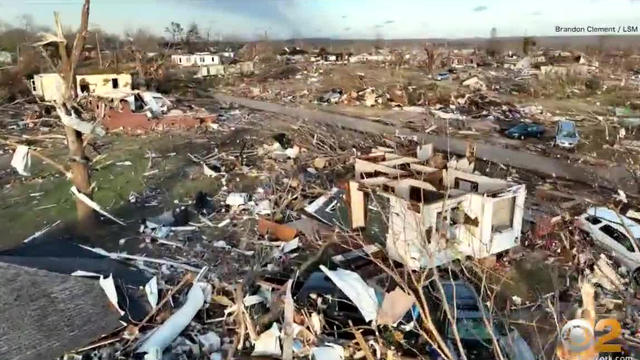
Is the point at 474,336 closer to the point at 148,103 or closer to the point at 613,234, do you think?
the point at 613,234

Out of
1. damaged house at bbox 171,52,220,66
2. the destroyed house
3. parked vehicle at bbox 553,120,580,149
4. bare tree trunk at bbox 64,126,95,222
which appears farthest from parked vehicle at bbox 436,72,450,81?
bare tree trunk at bbox 64,126,95,222

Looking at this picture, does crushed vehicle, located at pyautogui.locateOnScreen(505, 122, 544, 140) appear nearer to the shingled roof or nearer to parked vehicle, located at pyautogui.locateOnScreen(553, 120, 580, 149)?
parked vehicle, located at pyautogui.locateOnScreen(553, 120, 580, 149)

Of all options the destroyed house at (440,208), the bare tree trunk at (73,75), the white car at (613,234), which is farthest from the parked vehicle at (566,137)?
the bare tree trunk at (73,75)

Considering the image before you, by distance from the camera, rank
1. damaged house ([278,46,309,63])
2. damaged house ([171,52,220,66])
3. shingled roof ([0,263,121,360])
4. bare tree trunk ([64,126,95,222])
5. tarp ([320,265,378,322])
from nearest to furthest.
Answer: shingled roof ([0,263,121,360])
tarp ([320,265,378,322])
bare tree trunk ([64,126,95,222])
damaged house ([171,52,220,66])
damaged house ([278,46,309,63])

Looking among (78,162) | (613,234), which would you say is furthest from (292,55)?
(613,234)

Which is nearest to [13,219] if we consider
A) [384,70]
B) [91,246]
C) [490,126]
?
[91,246]
